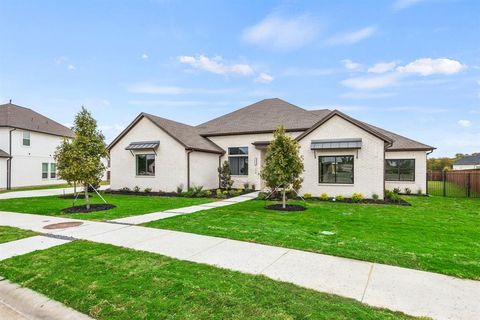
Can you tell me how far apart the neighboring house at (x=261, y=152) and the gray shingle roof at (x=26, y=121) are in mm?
11482

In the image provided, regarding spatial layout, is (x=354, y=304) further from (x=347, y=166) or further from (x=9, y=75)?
(x=9, y=75)

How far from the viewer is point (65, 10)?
1345cm

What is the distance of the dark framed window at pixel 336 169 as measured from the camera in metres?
14.6

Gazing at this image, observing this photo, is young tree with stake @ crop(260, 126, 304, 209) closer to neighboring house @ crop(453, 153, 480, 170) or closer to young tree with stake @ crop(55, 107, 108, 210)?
young tree with stake @ crop(55, 107, 108, 210)

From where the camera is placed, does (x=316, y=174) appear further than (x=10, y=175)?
No

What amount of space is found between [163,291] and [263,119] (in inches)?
725

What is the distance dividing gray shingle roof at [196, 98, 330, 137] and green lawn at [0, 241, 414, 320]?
49.9 ft

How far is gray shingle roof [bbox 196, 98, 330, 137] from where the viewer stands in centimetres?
1941

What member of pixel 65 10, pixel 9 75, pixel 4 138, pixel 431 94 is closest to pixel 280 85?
pixel 431 94

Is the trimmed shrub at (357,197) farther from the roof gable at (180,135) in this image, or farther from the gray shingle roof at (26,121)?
the gray shingle roof at (26,121)

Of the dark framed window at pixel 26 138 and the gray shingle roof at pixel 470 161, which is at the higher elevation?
the dark framed window at pixel 26 138

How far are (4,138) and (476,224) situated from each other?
3151 cm

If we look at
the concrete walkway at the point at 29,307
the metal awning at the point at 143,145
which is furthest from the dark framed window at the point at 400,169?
the concrete walkway at the point at 29,307

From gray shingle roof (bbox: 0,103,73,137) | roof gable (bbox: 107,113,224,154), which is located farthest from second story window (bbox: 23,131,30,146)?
roof gable (bbox: 107,113,224,154)
